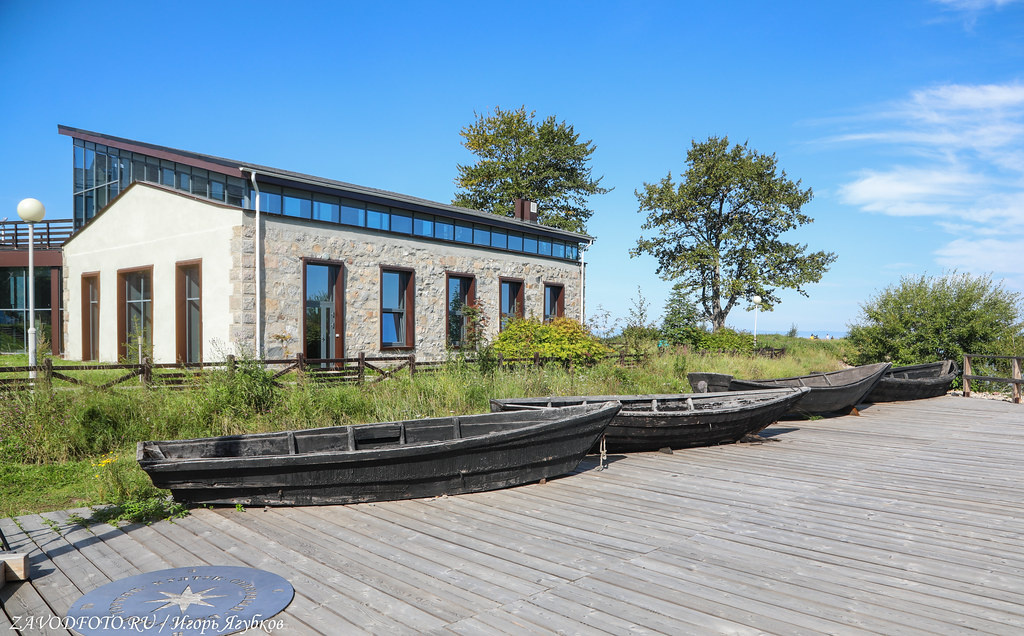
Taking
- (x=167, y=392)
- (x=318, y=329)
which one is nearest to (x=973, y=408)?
(x=318, y=329)

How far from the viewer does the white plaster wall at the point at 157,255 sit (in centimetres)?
1514

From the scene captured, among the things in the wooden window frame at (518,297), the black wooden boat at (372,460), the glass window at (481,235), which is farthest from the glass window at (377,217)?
the black wooden boat at (372,460)

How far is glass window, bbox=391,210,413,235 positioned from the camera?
18109 millimetres

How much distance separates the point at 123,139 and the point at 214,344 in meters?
9.32

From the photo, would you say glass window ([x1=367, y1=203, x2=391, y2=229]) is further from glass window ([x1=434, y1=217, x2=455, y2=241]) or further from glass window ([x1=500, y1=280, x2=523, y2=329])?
glass window ([x1=500, y1=280, x2=523, y2=329])

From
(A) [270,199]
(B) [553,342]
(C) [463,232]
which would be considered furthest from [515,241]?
(A) [270,199]

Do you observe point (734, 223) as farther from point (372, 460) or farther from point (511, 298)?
point (372, 460)

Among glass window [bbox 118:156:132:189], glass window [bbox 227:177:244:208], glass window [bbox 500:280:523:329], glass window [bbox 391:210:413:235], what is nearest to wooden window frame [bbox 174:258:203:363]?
glass window [bbox 227:177:244:208]

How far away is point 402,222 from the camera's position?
18.3 metres

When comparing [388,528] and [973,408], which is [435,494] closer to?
[388,528]

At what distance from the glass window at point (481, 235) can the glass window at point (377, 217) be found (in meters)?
3.51

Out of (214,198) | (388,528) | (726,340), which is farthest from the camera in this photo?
(726,340)

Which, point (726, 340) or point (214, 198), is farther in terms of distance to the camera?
point (726, 340)

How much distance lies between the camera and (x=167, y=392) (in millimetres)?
9633
